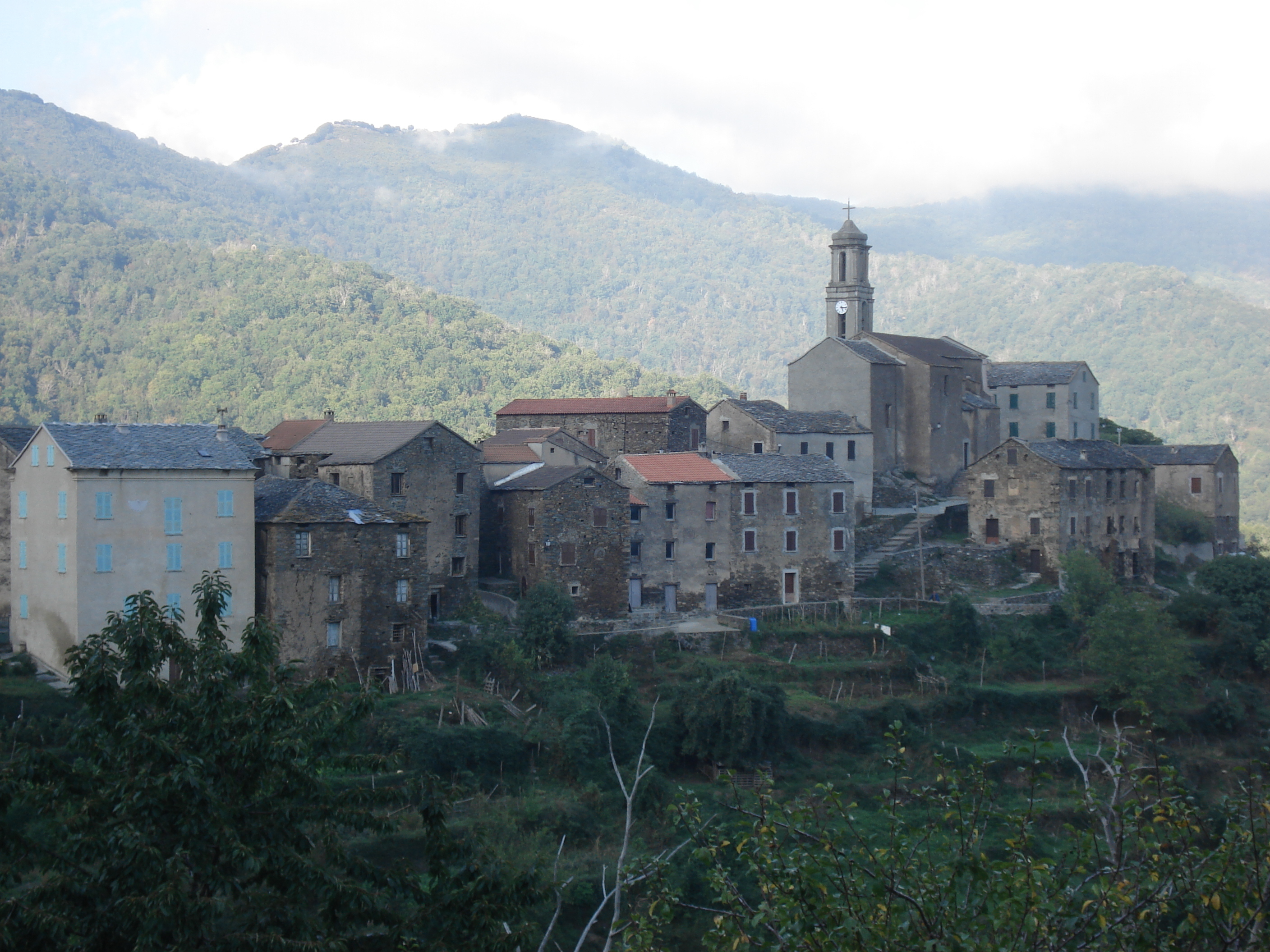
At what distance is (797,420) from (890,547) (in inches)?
266

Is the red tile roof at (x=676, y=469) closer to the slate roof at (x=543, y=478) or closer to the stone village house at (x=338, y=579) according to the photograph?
the slate roof at (x=543, y=478)

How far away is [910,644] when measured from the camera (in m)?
46.8

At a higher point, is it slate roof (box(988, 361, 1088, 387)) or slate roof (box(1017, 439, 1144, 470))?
slate roof (box(988, 361, 1088, 387))

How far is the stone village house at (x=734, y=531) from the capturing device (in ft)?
155

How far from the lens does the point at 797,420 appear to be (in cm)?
5619

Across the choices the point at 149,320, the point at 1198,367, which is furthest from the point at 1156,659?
the point at 1198,367

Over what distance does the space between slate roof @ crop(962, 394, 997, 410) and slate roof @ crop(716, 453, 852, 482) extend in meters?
15.5

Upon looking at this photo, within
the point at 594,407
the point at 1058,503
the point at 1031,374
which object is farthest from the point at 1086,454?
the point at 594,407

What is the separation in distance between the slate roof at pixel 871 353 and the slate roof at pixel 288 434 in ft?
79.2

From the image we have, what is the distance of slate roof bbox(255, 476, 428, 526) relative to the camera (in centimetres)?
3712

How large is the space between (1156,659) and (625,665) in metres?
18.5

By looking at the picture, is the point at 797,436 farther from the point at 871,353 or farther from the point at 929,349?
the point at 929,349

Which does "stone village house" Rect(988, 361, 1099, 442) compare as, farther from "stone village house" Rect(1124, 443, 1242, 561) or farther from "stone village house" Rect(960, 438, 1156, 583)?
"stone village house" Rect(960, 438, 1156, 583)

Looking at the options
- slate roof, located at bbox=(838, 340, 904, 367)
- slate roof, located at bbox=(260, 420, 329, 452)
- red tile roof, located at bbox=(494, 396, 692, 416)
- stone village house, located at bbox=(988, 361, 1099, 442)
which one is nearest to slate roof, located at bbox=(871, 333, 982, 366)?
slate roof, located at bbox=(838, 340, 904, 367)
